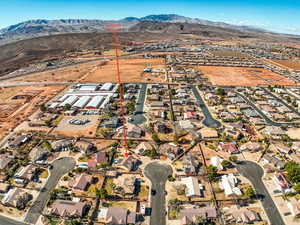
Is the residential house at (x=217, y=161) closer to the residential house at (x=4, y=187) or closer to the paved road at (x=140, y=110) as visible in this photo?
the paved road at (x=140, y=110)

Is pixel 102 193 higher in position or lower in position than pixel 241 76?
lower

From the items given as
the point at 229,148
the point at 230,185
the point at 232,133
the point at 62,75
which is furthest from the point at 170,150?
the point at 62,75

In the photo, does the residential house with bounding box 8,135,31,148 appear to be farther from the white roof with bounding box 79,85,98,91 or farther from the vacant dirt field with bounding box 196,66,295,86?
the vacant dirt field with bounding box 196,66,295,86

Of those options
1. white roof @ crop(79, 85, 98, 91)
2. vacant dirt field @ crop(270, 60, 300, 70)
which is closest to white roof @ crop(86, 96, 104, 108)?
white roof @ crop(79, 85, 98, 91)

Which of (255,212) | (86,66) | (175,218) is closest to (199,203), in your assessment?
(175,218)

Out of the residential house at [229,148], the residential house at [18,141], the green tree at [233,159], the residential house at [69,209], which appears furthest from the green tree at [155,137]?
the residential house at [18,141]

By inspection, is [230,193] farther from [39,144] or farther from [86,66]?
[86,66]

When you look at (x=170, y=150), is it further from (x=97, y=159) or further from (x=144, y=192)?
(x=97, y=159)
